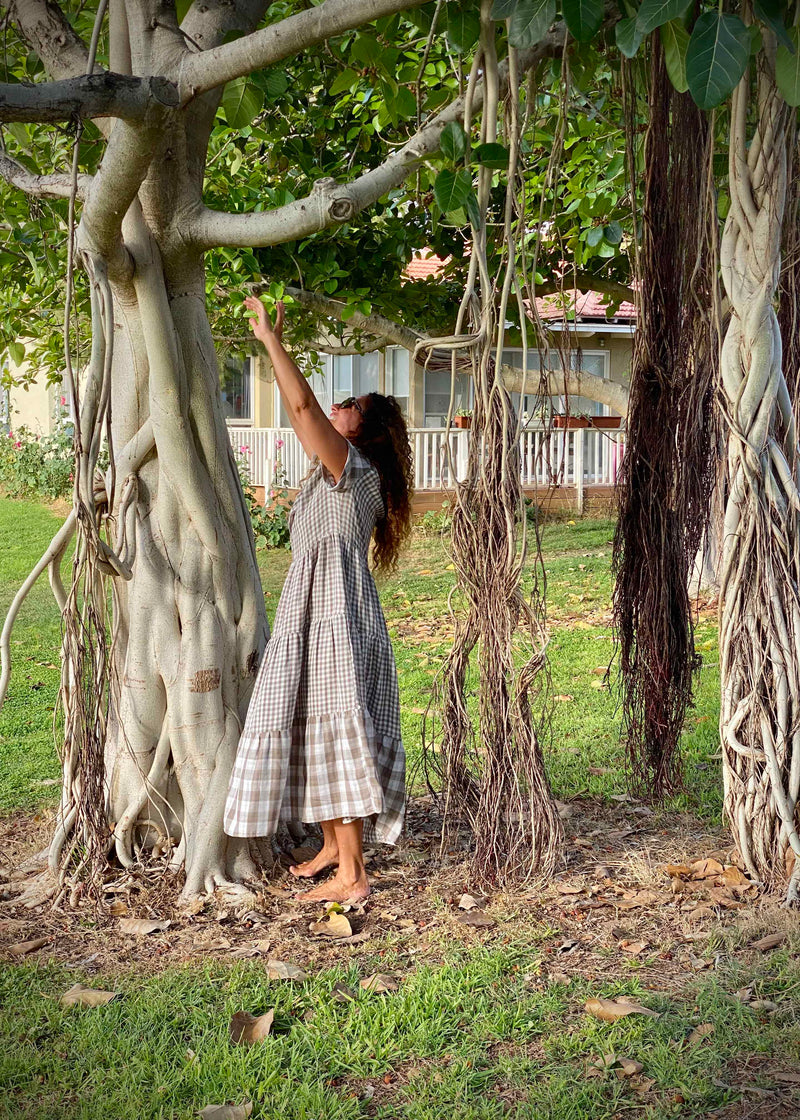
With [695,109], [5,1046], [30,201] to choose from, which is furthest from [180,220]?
[5,1046]

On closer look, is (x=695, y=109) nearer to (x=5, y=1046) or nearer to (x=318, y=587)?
(x=318, y=587)

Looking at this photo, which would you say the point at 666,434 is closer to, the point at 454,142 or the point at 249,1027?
the point at 454,142

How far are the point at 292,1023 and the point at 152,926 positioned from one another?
884 mm

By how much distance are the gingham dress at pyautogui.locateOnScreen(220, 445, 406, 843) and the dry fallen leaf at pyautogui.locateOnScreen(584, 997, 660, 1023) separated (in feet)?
3.54

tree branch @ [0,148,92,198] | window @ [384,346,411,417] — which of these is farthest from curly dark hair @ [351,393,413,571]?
window @ [384,346,411,417]

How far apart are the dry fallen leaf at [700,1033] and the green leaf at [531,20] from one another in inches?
110

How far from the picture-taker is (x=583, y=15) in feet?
10.2

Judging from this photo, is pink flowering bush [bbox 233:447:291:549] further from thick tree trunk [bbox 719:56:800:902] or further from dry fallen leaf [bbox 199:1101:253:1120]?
dry fallen leaf [bbox 199:1101:253:1120]

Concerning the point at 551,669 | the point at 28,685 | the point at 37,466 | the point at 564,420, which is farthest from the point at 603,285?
the point at 37,466

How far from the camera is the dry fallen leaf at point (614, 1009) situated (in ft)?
10.6

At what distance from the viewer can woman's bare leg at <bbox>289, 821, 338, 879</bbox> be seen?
4.38m

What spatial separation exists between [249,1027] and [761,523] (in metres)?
2.27

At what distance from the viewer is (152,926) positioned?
3.94 metres

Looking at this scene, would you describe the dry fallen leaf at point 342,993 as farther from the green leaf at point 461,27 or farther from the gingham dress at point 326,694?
the green leaf at point 461,27
